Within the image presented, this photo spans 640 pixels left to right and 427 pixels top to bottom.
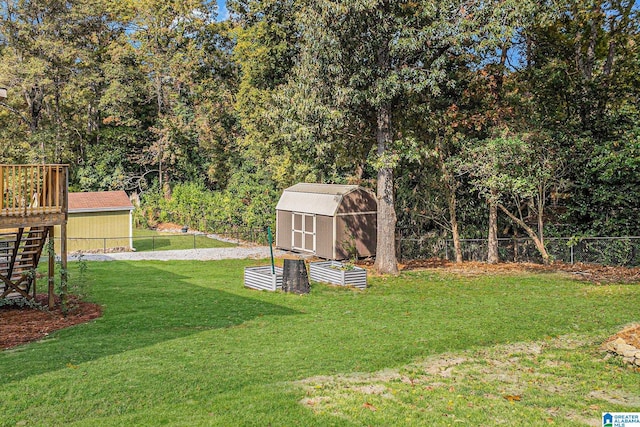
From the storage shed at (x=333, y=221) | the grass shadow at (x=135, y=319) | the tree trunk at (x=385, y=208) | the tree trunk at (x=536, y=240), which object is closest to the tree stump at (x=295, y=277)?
the grass shadow at (x=135, y=319)

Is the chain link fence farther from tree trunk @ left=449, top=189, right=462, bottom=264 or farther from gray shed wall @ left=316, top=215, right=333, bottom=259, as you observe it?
gray shed wall @ left=316, top=215, right=333, bottom=259

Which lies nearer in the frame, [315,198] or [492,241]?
[492,241]

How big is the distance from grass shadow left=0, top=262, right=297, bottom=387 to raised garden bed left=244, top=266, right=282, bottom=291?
3.27ft

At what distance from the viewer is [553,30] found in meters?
22.8

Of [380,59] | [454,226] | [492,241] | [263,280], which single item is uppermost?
[380,59]

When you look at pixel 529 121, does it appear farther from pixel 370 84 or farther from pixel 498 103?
pixel 370 84

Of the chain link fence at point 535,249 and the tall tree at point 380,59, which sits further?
the chain link fence at point 535,249

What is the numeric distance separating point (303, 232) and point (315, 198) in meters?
1.60

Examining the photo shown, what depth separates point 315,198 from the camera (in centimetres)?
2452

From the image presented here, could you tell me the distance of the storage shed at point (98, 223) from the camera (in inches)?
1038

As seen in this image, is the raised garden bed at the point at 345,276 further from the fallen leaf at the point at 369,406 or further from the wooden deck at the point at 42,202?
the fallen leaf at the point at 369,406

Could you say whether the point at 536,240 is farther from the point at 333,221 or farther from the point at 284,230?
the point at 284,230

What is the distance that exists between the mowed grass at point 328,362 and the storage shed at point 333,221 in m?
7.40

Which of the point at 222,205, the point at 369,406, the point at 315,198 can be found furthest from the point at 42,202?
the point at 222,205
